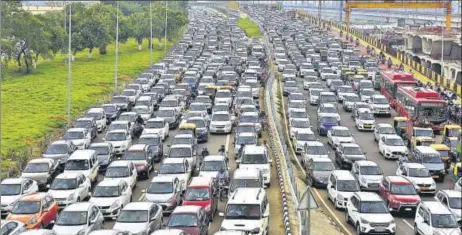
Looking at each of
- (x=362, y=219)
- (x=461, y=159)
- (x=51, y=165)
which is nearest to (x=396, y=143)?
(x=461, y=159)

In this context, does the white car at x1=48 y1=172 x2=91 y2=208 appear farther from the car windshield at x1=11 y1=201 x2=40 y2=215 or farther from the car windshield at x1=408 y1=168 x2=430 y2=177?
the car windshield at x1=408 y1=168 x2=430 y2=177

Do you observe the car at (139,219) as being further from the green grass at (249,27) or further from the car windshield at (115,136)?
the green grass at (249,27)

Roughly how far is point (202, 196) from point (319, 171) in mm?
8942

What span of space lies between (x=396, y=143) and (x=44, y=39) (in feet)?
162

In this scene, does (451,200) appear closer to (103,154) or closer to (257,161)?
(257,161)

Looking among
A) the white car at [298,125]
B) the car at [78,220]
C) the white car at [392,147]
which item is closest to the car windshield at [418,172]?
the white car at [392,147]

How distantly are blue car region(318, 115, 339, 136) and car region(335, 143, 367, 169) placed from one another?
7527 mm

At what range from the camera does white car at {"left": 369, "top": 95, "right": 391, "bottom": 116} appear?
54.5 metres

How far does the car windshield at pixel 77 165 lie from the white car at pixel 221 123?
45.6 feet

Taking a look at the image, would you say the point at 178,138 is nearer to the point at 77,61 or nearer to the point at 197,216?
the point at 197,216

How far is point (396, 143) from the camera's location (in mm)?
42500

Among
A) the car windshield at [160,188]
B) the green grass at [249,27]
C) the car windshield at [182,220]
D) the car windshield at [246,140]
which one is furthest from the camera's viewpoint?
the green grass at [249,27]

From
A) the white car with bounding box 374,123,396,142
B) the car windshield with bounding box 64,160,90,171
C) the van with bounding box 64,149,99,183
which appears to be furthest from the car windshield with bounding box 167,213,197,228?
the white car with bounding box 374,123,396,142

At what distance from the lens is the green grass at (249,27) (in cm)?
13625
